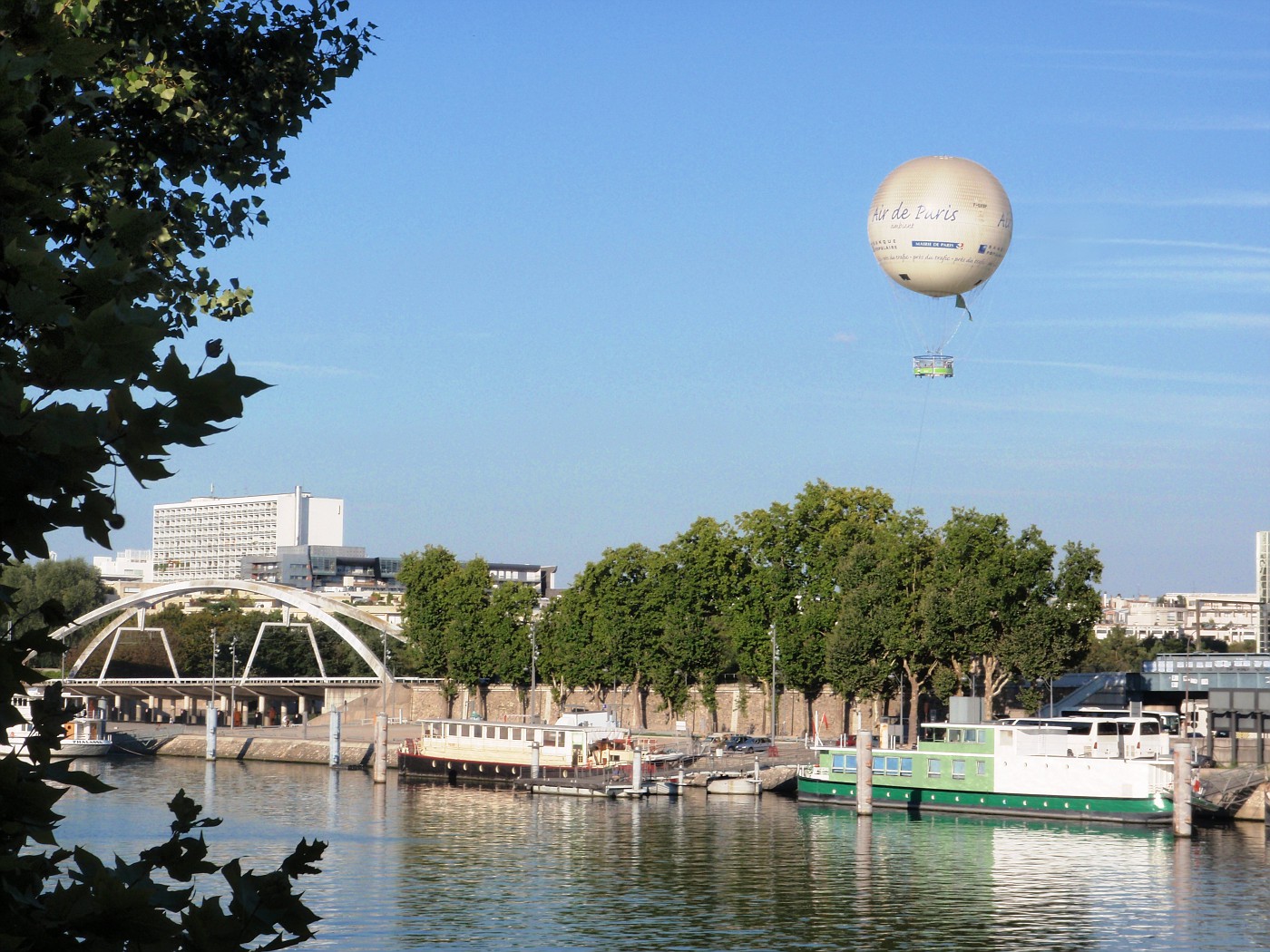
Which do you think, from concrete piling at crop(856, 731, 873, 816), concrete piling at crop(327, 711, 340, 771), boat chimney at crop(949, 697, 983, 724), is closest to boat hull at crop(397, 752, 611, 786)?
concrete piling at crop(327, 711, 340, 771)

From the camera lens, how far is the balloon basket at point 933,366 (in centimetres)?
6250

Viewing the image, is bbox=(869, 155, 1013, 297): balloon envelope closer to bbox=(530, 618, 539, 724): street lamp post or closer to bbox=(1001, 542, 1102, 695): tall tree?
bbox=(1001, 542, 1102, 695): tall tree

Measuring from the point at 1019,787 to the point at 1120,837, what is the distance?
18.9ft

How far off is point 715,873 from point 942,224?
27.6 m

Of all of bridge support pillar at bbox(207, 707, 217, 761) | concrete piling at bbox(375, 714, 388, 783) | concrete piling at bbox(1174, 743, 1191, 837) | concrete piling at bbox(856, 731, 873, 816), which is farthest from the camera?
bridge support pillar at bbox(207, 707, 217, 761)

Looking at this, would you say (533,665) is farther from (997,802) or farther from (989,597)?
(997,802)

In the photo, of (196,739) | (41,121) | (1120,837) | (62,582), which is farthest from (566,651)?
(41,121)

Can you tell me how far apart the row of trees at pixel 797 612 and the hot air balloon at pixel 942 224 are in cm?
1322

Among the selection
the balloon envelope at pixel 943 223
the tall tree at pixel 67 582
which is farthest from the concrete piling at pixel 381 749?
the tall tree at pixel 67 582

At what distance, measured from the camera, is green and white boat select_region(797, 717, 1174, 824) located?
51.6m

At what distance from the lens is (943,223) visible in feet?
186

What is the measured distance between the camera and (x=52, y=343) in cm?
412

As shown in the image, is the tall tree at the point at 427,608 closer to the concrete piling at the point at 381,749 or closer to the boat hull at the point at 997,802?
the concrete piling at the point at 381,749

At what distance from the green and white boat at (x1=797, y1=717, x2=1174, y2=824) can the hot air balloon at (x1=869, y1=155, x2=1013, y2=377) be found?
16513 mm
